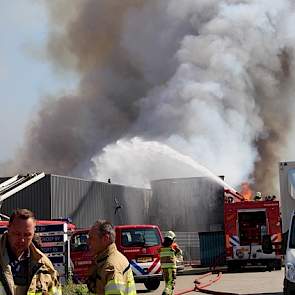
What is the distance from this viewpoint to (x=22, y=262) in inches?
148

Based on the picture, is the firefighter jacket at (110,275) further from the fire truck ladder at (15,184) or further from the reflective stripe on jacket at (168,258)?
the fire truck ladder at (15,184)

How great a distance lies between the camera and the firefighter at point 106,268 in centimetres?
415

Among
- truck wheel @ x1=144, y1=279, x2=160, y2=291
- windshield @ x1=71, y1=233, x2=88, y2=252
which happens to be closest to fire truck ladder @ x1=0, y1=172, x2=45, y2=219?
windshield @ x1=71, y1=233, x2=88, y2=252

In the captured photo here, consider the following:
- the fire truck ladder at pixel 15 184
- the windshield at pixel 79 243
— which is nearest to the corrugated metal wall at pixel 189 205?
the fire truck ladder at pixel 15 184

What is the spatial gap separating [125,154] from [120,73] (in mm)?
10732

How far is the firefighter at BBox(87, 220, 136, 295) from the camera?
415cm

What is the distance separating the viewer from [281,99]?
40.9 meters

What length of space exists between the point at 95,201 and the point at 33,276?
21.1m

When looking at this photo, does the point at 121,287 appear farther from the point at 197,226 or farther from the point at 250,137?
the point at 250,137

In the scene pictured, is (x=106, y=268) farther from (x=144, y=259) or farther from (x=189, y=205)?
(x=189, y=205)

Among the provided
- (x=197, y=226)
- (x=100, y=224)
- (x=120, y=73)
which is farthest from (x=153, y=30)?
(x=100, y=224)

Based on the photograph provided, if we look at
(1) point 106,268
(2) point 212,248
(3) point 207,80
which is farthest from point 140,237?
(3) point 207,80

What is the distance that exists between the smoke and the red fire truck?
29.3ft

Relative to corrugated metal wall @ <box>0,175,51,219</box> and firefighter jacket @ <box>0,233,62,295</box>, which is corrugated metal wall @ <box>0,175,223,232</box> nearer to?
corrugated metal wall @ <box>0,175,51,219</box>
